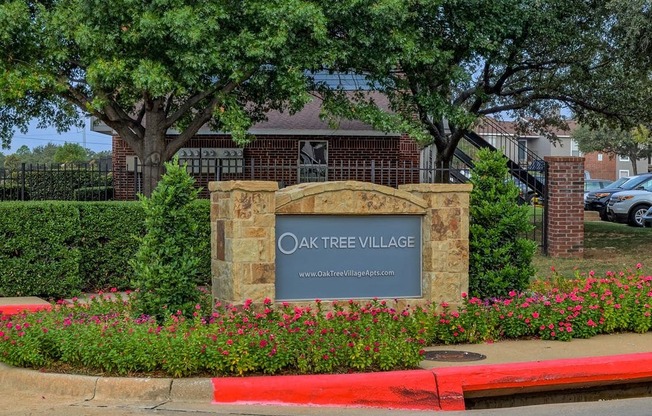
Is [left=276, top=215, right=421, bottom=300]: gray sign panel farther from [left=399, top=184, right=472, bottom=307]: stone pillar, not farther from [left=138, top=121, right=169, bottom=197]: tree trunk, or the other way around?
[left=138, top=121, right=169, bottom=197]: tree trunk

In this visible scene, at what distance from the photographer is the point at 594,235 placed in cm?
2162

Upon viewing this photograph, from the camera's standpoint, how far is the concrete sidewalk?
24.0ft

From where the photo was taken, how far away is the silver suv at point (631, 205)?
87.8 feet

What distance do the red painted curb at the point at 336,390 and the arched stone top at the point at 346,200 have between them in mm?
2491

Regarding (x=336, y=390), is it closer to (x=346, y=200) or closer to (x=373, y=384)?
(x=373, y=384)

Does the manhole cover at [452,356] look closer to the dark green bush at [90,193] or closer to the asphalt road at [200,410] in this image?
the asphalt road at [200,410]

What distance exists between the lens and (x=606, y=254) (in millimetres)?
18062

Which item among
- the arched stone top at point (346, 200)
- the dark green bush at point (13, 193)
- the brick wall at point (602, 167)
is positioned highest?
the brick wall at point (602, 167)

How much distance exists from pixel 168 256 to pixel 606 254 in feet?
38.3

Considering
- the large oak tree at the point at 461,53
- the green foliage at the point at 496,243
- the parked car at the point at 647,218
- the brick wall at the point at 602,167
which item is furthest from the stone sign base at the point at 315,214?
the brick wall at the point at 602,167

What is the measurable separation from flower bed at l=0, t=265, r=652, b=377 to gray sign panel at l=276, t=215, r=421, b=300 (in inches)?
8.0

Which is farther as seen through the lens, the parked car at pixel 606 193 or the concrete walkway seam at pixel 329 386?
the parked car at pixel 606 193

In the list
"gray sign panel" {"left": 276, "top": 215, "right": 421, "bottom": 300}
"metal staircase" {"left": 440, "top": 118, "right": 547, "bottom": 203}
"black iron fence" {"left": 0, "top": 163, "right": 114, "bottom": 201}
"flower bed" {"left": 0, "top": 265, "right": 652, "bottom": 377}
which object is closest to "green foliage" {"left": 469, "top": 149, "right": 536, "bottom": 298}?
"flower bed" {"left": 0, "top": 265, "right": 652, "bottom": 377}

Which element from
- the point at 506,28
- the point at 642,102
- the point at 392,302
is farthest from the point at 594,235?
the point at 392,302
